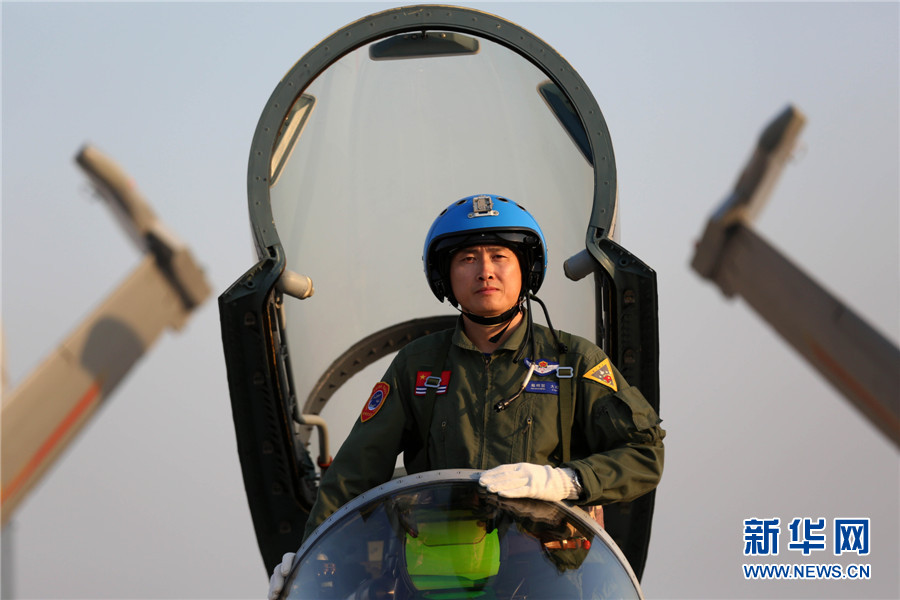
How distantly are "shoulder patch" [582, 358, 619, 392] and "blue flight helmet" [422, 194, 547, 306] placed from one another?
38 cm

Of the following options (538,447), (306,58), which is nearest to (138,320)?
(538,447)

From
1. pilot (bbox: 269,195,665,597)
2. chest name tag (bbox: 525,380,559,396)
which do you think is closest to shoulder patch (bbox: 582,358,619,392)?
pilot (bbox: 269,195,665,597)

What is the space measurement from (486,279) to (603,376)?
508 mm

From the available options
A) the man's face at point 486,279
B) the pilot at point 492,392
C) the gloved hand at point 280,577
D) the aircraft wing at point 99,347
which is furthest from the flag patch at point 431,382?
the aircraft wing at point 99,347

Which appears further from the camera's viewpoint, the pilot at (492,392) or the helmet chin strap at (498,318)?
the helmet chin strap at (498,318)

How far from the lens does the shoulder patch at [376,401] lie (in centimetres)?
324

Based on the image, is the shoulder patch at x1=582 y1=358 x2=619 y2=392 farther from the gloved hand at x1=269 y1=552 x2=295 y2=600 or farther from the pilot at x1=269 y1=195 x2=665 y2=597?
the gloved hand at x1=269 y1=552 x2=295 y2=600

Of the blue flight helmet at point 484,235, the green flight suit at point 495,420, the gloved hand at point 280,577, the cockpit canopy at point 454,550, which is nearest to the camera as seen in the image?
the cockpit canopy at point 454,550

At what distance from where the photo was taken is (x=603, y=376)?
3.09 metres

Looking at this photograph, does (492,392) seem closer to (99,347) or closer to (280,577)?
(280,577)

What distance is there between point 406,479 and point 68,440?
90cm

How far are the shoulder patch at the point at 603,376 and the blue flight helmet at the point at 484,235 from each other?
15.0 inches

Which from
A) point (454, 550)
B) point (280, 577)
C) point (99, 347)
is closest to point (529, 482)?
point (454, 550)

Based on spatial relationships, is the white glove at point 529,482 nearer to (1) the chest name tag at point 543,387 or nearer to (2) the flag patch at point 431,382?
(1) the chest name tag at point 543,387
